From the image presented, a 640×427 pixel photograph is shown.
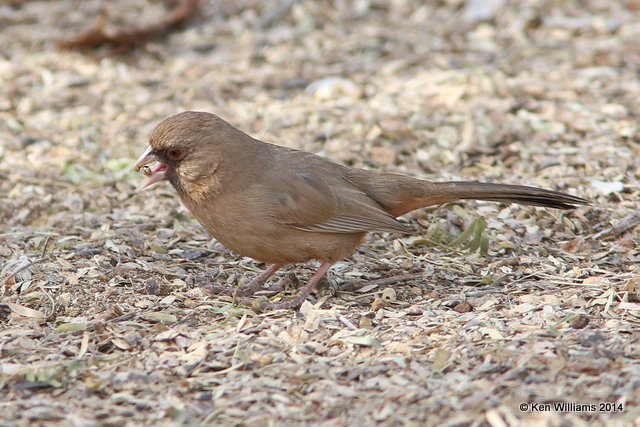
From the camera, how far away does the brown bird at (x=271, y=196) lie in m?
4.99

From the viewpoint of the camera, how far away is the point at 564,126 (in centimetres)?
710

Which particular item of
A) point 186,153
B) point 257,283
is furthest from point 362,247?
point 186,153

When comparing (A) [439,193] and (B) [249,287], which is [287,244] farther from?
(A) [439,193]

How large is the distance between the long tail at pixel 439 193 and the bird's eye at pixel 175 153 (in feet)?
3.49

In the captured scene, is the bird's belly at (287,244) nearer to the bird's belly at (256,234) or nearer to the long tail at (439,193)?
the bird's belly at (256,234)

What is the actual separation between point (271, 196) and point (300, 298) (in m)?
0.58

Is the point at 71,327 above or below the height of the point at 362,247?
above

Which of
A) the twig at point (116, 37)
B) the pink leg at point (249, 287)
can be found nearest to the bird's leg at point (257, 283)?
the pink leg at point (249, 287)

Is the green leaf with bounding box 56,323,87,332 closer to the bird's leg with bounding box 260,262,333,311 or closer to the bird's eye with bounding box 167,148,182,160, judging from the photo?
the bird's leg with bounding box 260,262,333,311

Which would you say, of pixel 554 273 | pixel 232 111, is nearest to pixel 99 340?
pixel 554 273

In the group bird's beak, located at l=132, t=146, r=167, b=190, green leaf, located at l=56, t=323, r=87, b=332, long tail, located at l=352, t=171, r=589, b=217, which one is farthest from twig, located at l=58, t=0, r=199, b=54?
green leaf, located at l=56, t=323, r=87, b=332

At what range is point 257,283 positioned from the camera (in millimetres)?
5254

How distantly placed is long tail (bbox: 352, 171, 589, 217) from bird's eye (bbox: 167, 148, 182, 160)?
106 centimetres

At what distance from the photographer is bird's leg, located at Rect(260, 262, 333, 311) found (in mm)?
4914
